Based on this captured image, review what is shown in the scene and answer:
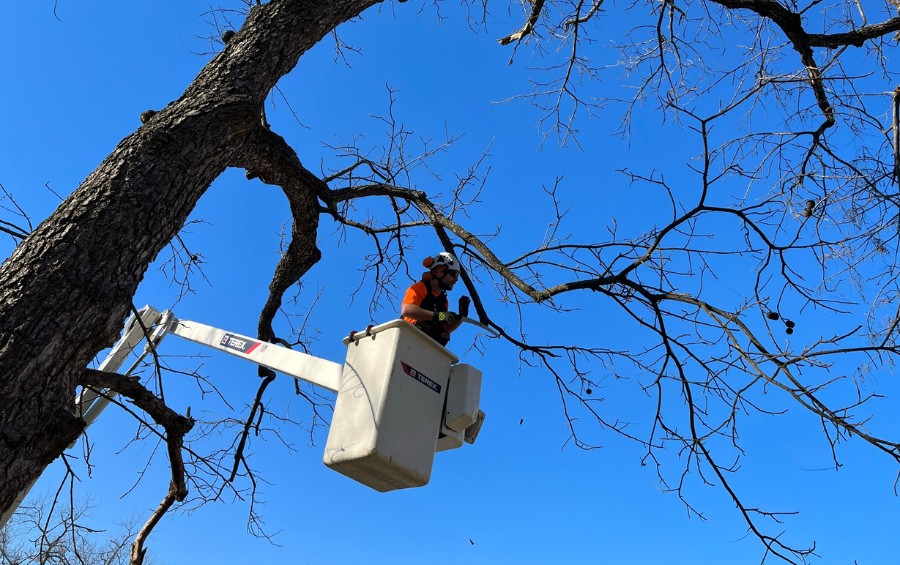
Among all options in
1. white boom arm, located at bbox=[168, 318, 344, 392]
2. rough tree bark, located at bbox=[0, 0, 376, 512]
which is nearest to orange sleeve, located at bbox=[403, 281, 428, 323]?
white boom arm, located at bbox=[168, 318, 344, 392]

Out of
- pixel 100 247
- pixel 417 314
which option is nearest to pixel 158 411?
pixel 100 247

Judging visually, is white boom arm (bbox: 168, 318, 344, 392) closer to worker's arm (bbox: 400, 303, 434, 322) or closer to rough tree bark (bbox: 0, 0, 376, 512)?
worker's arm (bbox: 400, 303, 434, 322)

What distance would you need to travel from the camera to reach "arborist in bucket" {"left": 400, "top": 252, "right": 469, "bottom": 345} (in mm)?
3742

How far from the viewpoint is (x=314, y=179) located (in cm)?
411

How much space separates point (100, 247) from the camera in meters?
2.52

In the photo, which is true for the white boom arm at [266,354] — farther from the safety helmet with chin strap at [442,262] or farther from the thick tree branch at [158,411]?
the safety helmet with chin strap at [442,262]

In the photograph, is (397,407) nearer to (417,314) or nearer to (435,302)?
(417,314)

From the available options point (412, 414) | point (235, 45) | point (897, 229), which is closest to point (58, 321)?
point (412, 414)

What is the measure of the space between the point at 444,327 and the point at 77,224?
1.81 metres

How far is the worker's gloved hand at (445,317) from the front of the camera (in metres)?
3.69

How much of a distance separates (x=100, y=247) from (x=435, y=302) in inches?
72.3

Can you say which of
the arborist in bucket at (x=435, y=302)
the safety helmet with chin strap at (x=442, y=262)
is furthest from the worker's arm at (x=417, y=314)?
the safety helmet with chin strap at (x=442, y=262)

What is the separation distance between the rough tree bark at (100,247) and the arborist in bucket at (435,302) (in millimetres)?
1084

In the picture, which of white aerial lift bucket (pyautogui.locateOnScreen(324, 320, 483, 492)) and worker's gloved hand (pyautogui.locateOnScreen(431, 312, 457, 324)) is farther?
worker's gloved hand (pyautogui.locateOnScreen(431, 312, 457, 324))
